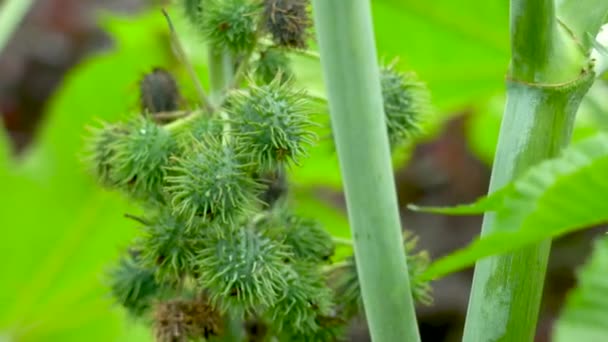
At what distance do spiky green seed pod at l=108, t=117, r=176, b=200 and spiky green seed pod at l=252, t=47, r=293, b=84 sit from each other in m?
0.13

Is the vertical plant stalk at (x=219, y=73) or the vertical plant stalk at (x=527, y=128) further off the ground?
the vertical plant stalk at (x=219, y=73)

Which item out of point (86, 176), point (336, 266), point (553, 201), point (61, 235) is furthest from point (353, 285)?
point (61, 235)

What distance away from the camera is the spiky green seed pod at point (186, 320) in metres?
1.20

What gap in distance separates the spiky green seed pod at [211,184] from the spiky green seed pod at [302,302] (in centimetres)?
11

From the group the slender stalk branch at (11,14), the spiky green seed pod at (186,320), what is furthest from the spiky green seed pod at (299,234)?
the slender stalk branch at (11,14)

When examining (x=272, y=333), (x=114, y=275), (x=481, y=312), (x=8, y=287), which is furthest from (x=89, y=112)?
(x=481, y=312)

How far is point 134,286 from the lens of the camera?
4.24 feet

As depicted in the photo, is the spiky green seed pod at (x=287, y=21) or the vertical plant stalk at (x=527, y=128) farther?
the spiky green seed pod at (x=287, y=21)

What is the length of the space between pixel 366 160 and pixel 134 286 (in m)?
0.41

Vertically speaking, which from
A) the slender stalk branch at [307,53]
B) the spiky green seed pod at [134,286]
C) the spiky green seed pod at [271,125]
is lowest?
the spiky green seed pod at [134,286]

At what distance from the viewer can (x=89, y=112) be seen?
2.40 m

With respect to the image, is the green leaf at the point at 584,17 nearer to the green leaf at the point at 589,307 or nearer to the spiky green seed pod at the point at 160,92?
the green leaf at the point at 589,307

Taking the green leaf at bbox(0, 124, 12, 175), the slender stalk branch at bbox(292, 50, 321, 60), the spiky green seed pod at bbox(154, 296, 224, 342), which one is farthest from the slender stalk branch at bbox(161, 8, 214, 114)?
the green leaf at bbox(0, 124, 12, 175)

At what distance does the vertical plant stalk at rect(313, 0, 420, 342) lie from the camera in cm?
99
